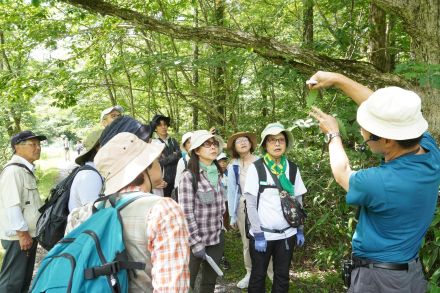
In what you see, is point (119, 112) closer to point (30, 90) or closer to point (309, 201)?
point (30, 90)

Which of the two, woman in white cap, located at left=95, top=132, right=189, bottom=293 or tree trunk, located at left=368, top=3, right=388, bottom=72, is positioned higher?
tree trunk, located at left=368, top=3, right=388, bottom=72

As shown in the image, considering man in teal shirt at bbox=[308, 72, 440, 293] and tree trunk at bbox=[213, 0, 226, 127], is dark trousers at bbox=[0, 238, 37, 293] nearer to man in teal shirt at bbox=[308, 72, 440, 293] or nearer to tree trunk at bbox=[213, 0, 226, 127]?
man in teal shirt at bbox=[308, 72, 440, 293]

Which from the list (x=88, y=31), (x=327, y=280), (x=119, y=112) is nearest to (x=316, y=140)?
(x=327, y=280)

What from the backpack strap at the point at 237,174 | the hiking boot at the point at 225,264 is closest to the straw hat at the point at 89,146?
the backpack strap at the point at 237,174

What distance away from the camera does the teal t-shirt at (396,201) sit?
6.34 ft

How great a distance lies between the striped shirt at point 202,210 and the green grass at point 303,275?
4.75 feet

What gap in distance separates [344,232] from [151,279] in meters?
3.23

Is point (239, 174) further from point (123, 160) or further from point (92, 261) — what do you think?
point (92, 261)

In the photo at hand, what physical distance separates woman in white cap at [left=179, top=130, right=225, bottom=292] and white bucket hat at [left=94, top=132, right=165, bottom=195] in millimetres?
1802

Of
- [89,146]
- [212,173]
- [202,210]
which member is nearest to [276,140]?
[212,173]

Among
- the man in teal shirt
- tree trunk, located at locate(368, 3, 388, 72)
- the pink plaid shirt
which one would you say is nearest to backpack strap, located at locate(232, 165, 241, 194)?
tree trunk, located at locate(368, 3, 388, 72)

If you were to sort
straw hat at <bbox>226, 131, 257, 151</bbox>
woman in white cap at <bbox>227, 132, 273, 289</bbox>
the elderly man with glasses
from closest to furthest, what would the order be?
the elderly man with glasses
woman in white cap at <bbox>227, 132, 273, 289</bbox>
straw hat at <bbox>226, 131, 257, 151</bbox>

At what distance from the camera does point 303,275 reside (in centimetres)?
500

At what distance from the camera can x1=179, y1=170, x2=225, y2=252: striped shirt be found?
11.6ft
